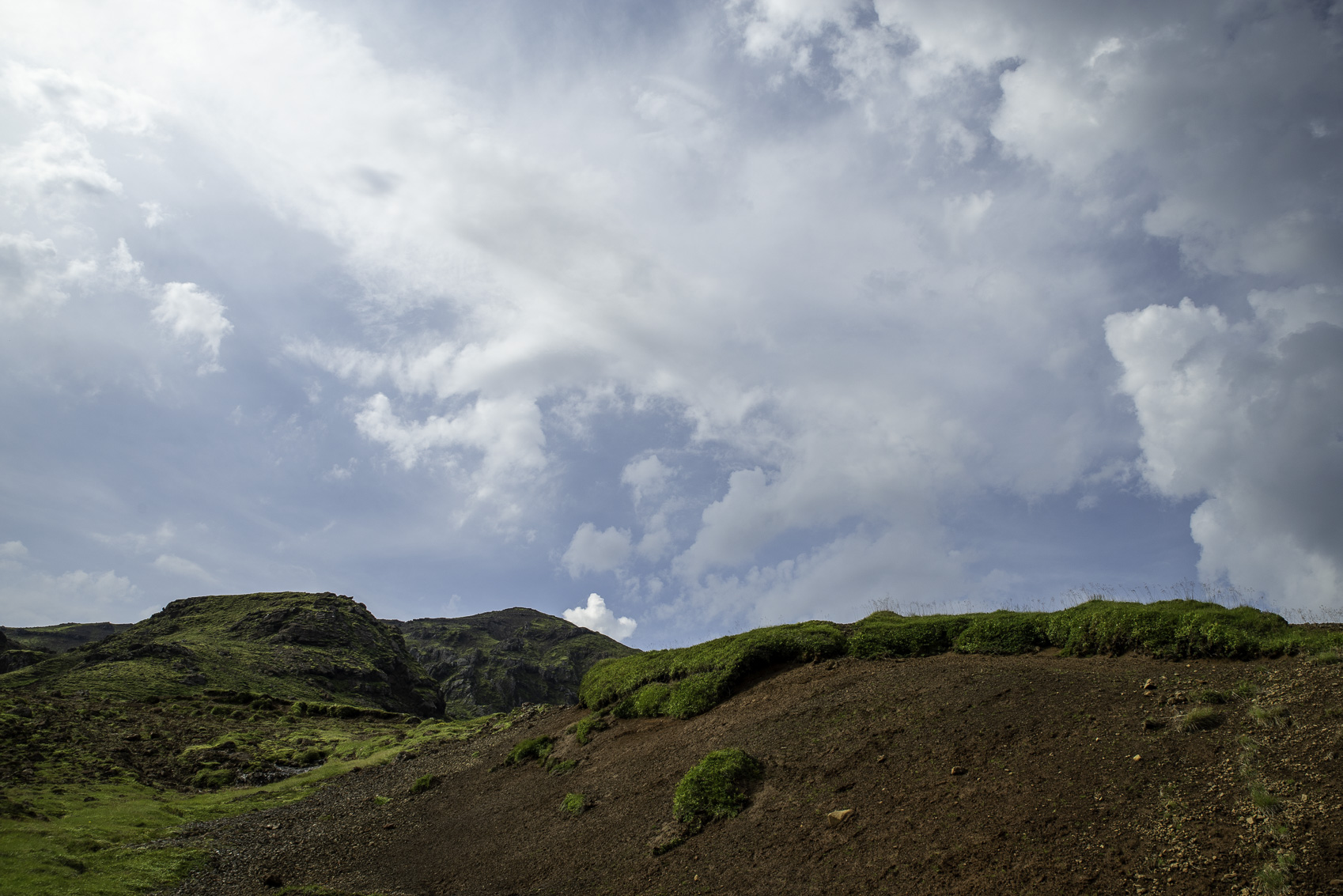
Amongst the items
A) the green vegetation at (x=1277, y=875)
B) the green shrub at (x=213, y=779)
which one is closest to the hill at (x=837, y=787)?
the green vegetation at (x=1277, y=875)

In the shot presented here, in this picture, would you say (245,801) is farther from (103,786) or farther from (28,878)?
(28,878)

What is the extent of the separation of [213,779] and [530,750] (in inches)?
881

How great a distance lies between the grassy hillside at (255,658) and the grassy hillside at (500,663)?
127 feet

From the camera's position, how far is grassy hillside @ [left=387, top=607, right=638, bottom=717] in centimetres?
14550

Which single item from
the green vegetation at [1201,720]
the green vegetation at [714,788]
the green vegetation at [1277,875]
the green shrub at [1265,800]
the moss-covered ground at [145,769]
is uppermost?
the green vegetation at [1201,720]

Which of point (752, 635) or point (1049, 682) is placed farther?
point (752, 635)

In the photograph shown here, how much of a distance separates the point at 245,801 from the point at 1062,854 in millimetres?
36281

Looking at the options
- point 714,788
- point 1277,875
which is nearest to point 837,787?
point 714,788

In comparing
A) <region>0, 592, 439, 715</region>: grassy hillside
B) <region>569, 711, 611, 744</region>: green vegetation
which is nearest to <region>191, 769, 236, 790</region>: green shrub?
<region>0, 592, 439, 715</region>: grassy hillside

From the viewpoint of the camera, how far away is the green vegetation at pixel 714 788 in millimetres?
15656

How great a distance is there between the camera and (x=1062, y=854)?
10031 millimetres

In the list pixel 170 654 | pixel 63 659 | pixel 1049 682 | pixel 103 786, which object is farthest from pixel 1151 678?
pixel 63 659

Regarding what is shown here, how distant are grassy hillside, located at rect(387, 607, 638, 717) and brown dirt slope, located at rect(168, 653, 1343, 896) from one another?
112 m

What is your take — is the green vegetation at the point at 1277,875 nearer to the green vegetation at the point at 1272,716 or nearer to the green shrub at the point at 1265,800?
the green shrub at the point at 1265,800
